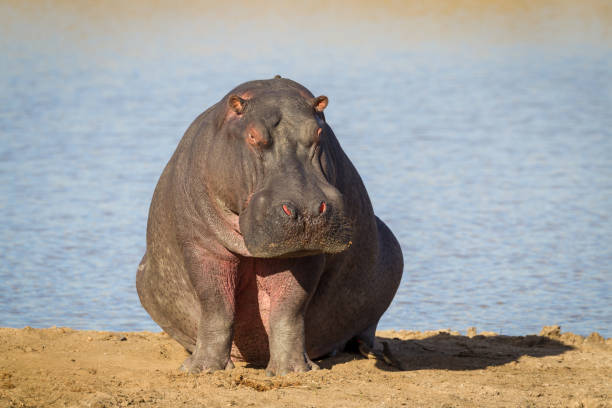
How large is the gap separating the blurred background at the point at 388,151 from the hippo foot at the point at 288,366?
2431 mm

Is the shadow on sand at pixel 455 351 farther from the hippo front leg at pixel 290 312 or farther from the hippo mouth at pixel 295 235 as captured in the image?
the hippo mouth at pixel 295 235

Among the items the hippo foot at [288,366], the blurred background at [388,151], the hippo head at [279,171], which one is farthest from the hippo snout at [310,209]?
the blurred background at [388,151]

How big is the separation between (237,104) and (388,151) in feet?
30.0

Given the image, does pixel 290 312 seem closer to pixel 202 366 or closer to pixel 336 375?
pixel 336 375

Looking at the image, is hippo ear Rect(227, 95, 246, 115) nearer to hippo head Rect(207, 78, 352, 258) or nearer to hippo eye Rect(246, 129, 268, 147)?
hippo head Rect(207, 78, 352, 258)

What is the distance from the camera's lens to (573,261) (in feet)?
32.6

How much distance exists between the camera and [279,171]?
5438mm

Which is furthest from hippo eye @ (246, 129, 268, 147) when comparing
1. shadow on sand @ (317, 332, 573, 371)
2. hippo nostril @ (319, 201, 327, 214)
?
shadow on sand @ (317, 332, 573, 371)

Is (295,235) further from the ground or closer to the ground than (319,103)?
closer to the ground

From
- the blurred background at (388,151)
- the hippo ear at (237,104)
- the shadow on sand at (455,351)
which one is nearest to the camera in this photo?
the hippo ear at (237,104)

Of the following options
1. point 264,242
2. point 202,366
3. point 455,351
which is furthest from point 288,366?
point 455,351

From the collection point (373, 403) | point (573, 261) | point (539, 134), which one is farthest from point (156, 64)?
point (373, 403)

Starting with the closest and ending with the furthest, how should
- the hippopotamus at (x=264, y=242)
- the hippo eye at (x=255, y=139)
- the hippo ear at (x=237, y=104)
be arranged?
the hippopotamus at (x=264, y=242)
the hippo eye at (x=255, y=139)
the hippo ear at (x=237, y=104)

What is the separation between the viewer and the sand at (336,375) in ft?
17.2
